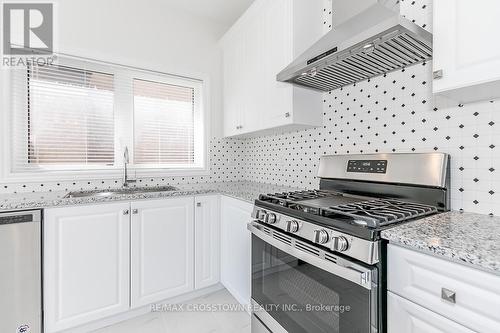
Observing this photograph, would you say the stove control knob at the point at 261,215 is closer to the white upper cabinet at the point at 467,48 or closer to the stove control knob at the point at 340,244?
the stove control knob at the point at 340,244

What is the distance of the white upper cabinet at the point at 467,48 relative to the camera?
85 centimetres

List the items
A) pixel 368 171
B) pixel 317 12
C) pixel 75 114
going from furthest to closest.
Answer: pixel 75 114 < pixel 317 12 < pixel 368 171

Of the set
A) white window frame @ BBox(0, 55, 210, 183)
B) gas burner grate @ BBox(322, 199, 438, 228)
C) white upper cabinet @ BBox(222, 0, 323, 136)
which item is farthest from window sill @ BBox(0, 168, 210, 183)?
gas burner grate @ BBox(322, 199, 438, 228)

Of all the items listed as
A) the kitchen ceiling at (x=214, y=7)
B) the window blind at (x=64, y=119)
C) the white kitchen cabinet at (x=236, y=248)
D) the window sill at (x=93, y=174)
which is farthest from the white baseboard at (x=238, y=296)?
the kitchen ceiling at (x=214, y=7)

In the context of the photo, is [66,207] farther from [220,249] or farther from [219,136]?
[219,136]

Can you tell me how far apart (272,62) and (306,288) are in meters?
1.54

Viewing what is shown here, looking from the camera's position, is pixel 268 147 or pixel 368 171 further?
pixel 268 147

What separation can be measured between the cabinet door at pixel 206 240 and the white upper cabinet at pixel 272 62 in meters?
0.75

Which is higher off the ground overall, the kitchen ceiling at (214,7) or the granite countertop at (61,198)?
the kitchen ceiling at (214,7)

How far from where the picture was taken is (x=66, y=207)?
5.19 ft

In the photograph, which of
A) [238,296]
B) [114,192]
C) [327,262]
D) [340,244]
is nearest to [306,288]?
[327,262]

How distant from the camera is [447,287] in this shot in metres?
0.71

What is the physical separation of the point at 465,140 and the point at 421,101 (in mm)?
293

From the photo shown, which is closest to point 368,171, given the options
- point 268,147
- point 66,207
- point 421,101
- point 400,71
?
point 421,101
